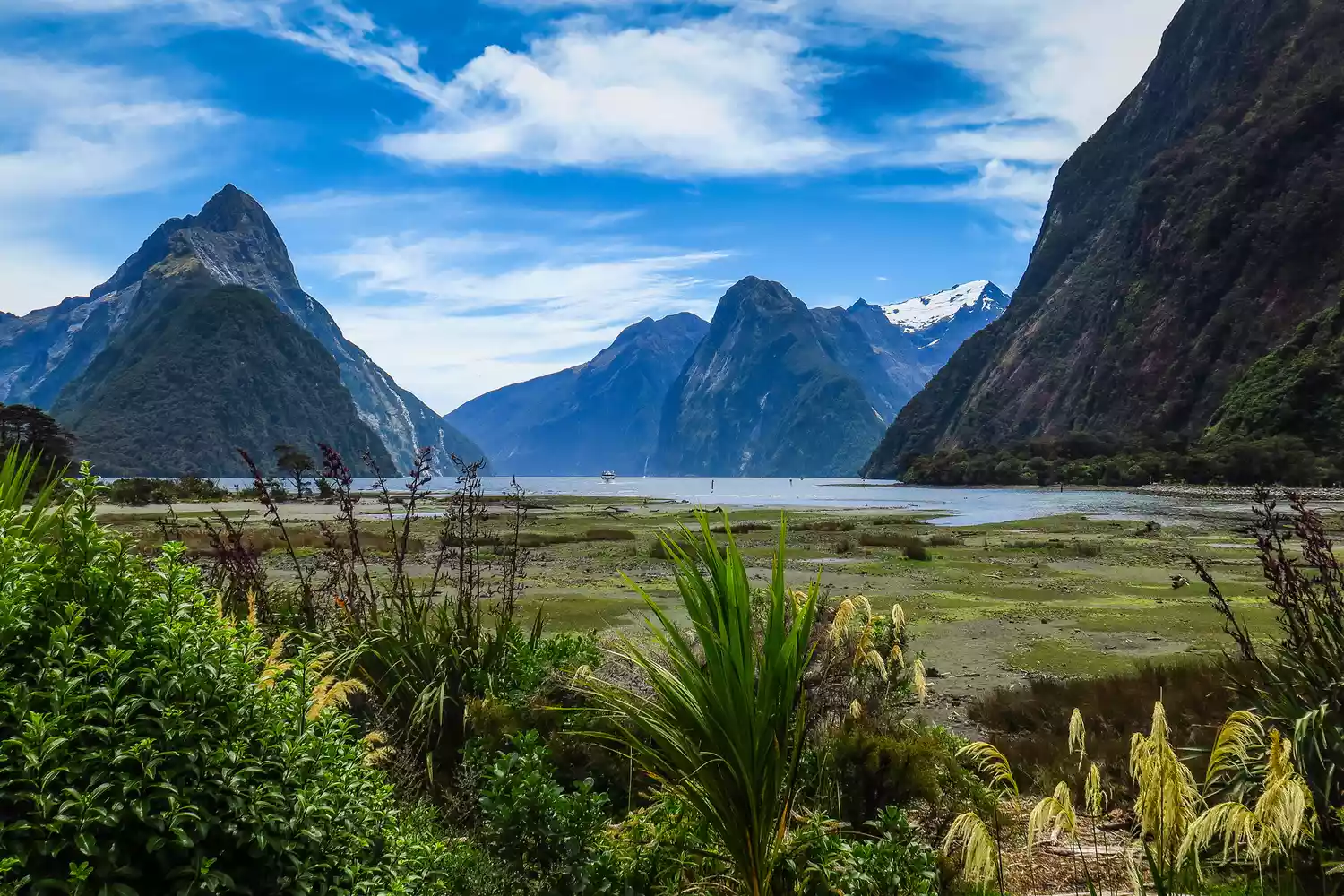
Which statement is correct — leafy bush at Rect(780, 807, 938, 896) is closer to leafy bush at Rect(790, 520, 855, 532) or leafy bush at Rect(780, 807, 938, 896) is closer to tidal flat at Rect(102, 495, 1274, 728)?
tidal flat at Rect(102, 495, 1274, 728)

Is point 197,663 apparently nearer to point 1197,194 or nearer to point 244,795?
point 244,795

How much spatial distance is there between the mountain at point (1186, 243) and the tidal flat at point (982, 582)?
7005 cm

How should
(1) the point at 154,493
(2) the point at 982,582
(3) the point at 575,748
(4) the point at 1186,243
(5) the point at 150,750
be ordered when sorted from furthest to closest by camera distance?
1. (4) the point at 1186,243
2. (1) the point at 154,493
3. (2) the point at 982,582
4. (3) the point at 575,748
5. (5) the point at 150,750

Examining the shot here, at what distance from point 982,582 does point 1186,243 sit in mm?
117567

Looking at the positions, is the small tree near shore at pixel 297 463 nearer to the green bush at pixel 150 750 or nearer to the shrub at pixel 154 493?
the shrub at pixel 154 493

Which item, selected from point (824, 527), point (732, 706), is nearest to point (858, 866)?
point (732, 706)

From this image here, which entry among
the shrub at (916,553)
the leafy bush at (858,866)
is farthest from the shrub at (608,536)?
the leafy bush at (858,866)

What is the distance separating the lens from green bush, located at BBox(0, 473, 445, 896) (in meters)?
2.02

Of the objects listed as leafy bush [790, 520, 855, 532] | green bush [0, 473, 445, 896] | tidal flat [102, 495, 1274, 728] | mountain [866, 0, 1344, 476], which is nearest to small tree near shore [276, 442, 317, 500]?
tidal flat [102, 495, 1274, 728]

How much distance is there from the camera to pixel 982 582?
2167 centimetres

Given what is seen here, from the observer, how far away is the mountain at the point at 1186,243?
95.8 meters

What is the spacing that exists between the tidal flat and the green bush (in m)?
1.49

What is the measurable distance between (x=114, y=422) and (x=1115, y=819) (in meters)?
223

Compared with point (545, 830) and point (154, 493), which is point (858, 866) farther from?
point (154, 493)
